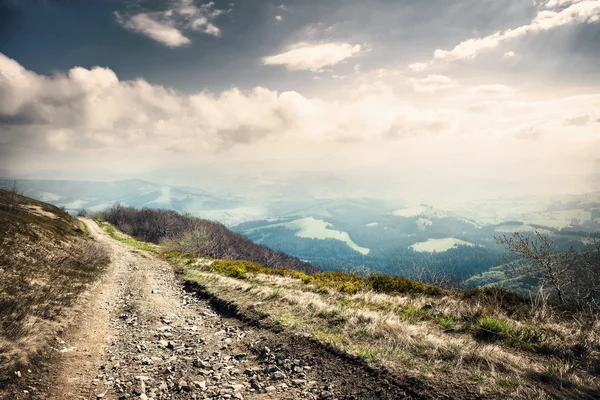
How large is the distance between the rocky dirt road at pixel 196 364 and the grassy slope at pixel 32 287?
1.06 metres

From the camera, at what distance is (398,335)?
8992mm

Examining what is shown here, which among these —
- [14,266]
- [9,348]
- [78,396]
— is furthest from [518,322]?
[14,266]

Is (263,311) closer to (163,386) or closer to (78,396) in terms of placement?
(163,386)

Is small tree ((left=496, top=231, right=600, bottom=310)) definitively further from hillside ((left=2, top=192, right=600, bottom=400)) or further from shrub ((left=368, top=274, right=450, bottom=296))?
shrub ((left=368, top=274, right=450, bottom=296))

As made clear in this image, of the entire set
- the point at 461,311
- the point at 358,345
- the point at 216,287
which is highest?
the point at 461,311

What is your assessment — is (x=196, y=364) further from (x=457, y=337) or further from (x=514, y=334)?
(x=514, y=334)

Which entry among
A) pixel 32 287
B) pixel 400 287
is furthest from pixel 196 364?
pixel 32 287

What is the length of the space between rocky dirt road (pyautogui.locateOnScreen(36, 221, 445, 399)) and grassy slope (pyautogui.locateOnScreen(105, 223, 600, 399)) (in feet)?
2.91

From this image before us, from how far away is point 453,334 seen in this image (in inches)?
369

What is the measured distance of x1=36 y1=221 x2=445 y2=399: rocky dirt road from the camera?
23.4 feet

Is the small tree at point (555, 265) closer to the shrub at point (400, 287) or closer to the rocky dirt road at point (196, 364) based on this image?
the shrub at point (400, 287)

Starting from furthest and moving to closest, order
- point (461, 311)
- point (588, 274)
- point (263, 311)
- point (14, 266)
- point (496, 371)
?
point (14, 266)
point (588, 274)
point (263, 311)
point (461, 311)
point (496, 371)

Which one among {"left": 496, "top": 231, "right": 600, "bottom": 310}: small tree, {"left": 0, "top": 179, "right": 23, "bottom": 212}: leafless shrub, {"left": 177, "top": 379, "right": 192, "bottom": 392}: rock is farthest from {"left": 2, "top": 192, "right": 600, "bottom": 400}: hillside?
{"left": 0, "top": 179, "right": 23, "bottom": 212}: leafless shrub

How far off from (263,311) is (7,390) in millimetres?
8041
